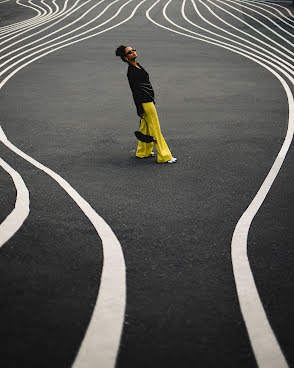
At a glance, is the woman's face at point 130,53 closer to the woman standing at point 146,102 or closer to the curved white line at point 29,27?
the woman standing at point 146,102

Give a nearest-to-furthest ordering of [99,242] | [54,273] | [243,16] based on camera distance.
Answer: [54,273] → [99,242] → [243,16]

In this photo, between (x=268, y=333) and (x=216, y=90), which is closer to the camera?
(x=268, y=333)

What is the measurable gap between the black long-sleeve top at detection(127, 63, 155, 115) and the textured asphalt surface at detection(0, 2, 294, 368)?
1.22 meters

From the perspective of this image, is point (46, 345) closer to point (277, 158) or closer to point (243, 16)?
point (277, 158)

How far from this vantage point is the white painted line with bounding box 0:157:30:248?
277 inches

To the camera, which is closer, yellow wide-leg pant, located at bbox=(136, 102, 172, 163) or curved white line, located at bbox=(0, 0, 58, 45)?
yellow wide-leg pant, located at bbox=(136, 102, 172, 163)

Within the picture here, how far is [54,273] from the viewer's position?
593cm

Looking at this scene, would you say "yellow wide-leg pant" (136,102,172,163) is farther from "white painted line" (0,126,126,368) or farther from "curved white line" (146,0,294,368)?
"white painted line" (0,126,126,368)

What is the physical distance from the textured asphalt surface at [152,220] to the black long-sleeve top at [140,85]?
1.22 metres

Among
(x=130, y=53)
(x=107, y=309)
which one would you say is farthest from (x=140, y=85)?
(x=107, y=309)

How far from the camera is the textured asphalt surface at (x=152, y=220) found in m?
4.79

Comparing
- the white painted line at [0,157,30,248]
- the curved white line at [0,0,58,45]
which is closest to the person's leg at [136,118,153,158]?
the white painted line at [0,157,30,248]

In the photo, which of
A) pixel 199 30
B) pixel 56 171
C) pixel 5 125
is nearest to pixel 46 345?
pixel 56 171

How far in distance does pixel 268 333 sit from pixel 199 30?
85.9ft
